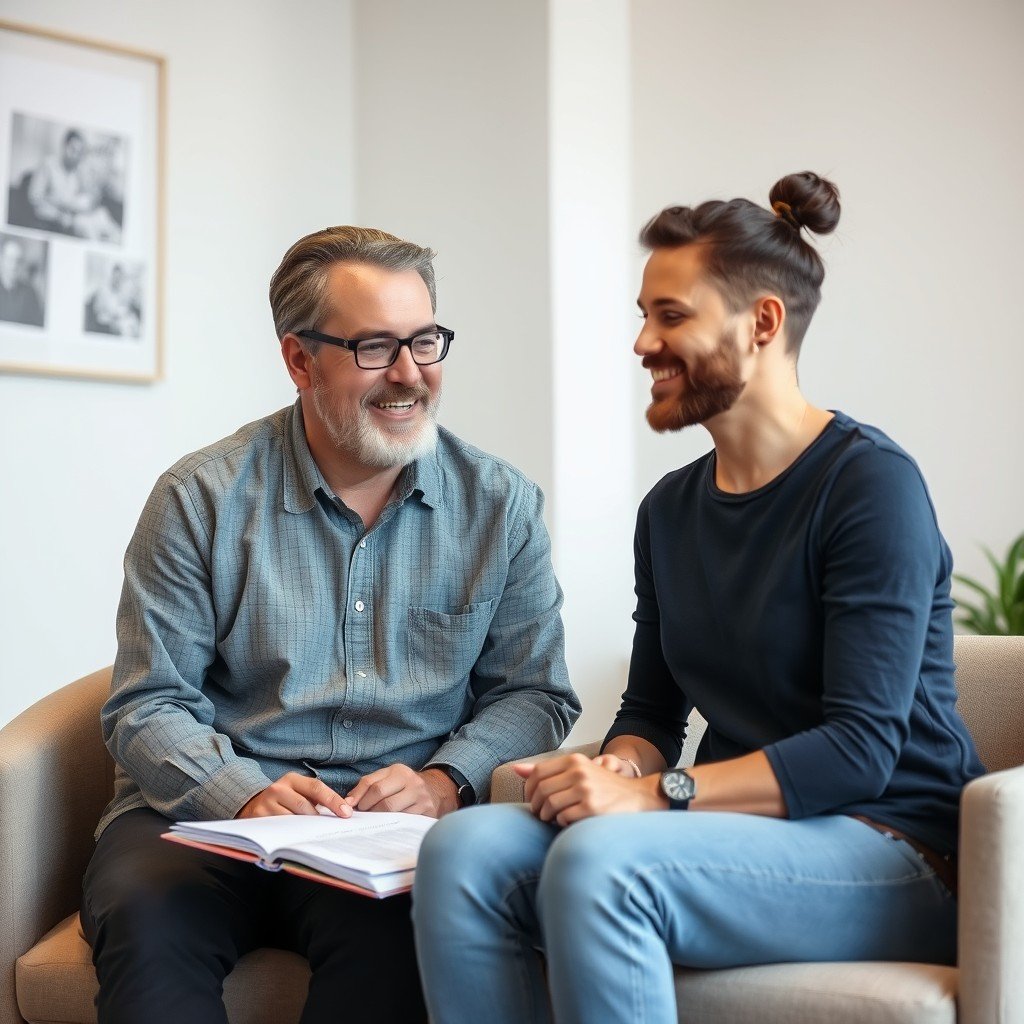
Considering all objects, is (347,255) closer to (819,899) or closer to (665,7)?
(819,899)

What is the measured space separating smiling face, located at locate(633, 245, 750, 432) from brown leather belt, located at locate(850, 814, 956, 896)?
1.76 ft

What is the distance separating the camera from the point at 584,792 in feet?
5.06

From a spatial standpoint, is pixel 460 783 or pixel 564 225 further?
pixel 564 225

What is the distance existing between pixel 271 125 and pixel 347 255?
202 cm

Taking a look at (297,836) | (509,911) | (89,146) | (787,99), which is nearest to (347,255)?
(297,836)

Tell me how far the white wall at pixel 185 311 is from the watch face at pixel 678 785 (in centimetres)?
239

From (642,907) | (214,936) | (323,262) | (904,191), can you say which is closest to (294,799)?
(214,936)

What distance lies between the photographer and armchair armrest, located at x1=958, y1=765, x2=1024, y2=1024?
138 centimetres

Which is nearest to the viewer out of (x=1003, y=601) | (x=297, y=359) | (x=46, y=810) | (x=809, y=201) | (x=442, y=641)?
(x=809, y=201)

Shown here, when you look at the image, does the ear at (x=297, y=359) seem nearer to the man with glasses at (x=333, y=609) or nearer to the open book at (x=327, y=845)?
the man with glasses at (x=333, y=609)

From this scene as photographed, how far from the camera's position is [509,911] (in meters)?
1.52

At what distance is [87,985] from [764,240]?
4.26 feet

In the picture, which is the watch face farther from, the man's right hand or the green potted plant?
the green potted plant

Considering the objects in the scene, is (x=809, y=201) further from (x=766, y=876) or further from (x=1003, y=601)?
(x=1003, y=601)
